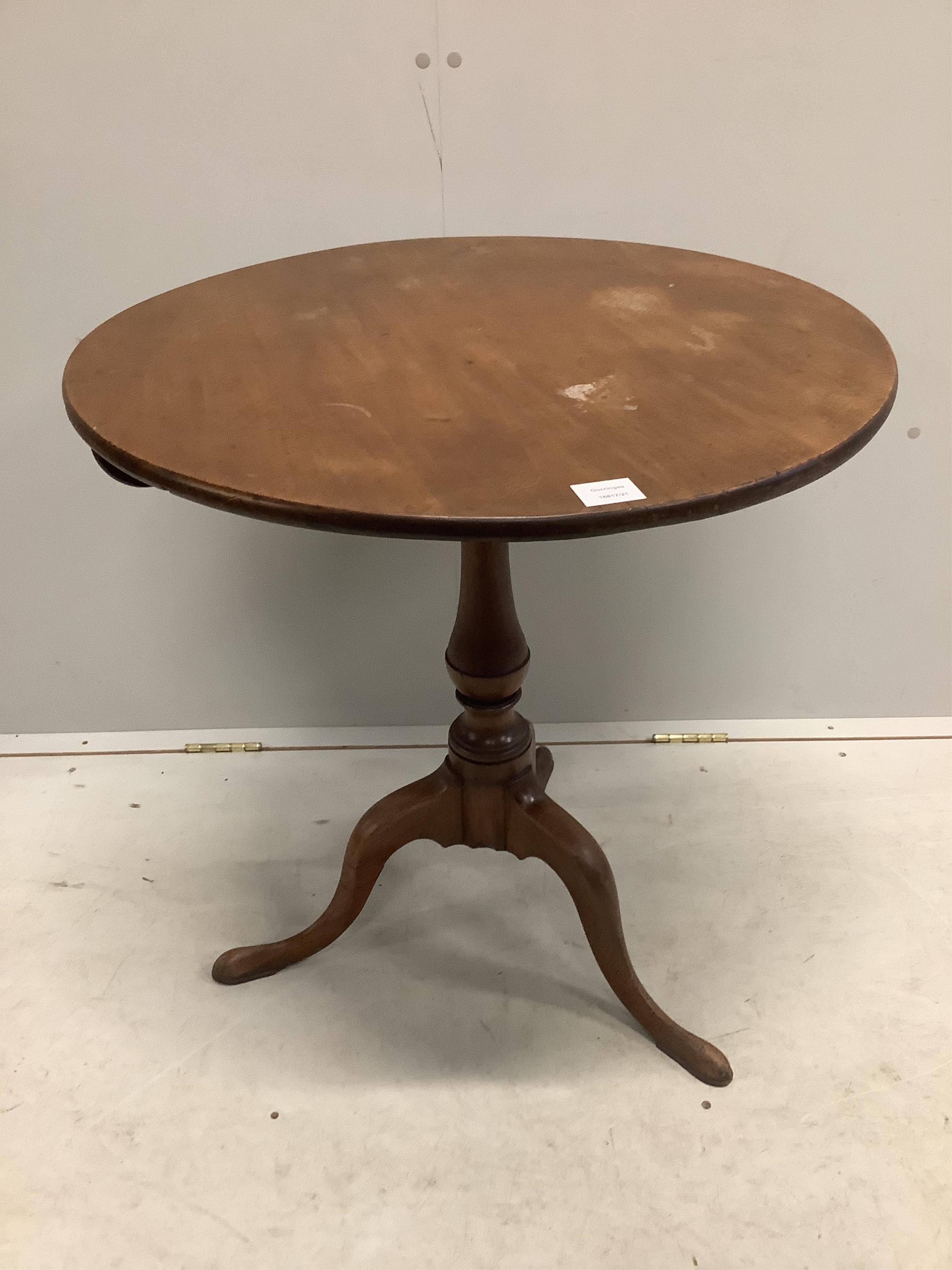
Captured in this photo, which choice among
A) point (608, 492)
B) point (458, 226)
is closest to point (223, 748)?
point (458, 226)

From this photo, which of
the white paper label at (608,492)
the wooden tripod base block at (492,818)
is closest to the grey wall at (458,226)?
the wooden tripod base block at (492,818)

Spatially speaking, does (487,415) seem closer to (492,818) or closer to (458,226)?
(492,818)

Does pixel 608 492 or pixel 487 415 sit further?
pixel 487 415

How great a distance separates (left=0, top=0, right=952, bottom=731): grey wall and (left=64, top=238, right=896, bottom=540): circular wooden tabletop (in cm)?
28

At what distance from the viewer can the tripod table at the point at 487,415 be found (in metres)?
0.89

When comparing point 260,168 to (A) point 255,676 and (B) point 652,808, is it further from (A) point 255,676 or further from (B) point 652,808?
(B) point 652,808

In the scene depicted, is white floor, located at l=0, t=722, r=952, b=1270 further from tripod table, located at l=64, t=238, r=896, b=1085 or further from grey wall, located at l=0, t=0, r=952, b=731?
grey wall, located at l=0, t=0, r=952, b=731

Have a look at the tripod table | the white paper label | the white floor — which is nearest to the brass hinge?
the white floor

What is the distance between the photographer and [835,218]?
5.57 feet

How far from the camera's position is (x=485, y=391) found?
1.06m

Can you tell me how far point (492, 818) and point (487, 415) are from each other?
0.65m

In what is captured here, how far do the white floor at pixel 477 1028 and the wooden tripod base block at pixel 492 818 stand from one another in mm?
56

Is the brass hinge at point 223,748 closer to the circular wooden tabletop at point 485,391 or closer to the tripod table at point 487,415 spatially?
the tripod table at point 487,415

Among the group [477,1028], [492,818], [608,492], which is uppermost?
[608,492]
